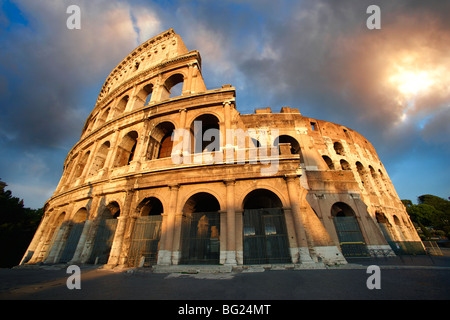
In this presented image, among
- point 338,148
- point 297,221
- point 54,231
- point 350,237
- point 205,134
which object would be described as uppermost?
point 338,148

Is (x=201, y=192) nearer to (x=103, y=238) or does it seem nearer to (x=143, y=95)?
(x=103, y=238)

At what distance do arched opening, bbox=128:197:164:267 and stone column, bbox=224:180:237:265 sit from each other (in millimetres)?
3707

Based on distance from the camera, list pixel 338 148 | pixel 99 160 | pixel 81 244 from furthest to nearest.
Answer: pixel 338 148
pixel 99 160
pixel 81 244

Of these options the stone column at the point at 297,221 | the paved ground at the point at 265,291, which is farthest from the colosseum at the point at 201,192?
the paved ground at the point at 265,291

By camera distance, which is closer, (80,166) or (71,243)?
(71,243)

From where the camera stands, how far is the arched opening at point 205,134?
11344 mm

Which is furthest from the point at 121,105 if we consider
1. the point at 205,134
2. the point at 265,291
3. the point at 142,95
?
the point at 265,291

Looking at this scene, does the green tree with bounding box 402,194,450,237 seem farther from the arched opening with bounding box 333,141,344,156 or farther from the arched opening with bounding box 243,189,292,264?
the arched opening with bounding box 243,189,292,264

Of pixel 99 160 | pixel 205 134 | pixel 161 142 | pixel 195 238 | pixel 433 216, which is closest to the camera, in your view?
pixel 195 238

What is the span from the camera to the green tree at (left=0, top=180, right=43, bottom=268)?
16.1 meters

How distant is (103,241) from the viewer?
982 cm

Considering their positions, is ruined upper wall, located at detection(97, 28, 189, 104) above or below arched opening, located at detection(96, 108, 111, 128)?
above

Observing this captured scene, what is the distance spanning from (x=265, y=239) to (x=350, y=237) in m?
7.75

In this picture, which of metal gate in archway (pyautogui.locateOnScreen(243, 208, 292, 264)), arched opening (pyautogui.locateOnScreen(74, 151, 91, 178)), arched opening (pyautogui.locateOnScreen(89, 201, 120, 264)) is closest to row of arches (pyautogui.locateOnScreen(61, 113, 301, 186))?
arched opening (pyautogui.locateOnScreen(74, 151, 91, 178))
